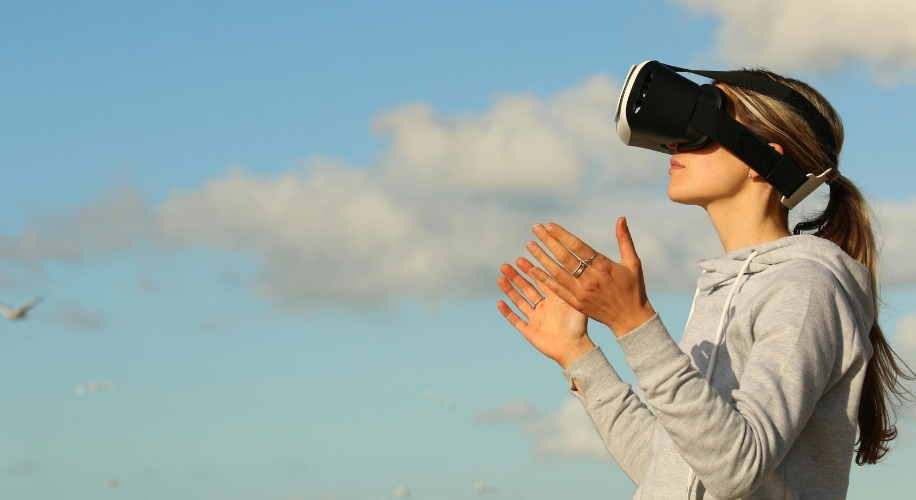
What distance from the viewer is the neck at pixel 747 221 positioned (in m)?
4.16

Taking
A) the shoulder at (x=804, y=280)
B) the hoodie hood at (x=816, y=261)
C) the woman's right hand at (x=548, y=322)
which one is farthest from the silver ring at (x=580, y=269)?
the woman's right hand at (x=548, y=322)

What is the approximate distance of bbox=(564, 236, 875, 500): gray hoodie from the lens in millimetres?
3154

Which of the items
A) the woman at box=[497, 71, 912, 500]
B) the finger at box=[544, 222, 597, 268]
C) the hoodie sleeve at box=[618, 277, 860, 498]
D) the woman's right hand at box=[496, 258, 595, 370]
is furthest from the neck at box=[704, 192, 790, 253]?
the finger at box=[544, 222, 597, 268]

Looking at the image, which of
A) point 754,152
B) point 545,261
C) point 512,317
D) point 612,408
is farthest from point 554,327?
point 545,261

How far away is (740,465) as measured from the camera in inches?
124

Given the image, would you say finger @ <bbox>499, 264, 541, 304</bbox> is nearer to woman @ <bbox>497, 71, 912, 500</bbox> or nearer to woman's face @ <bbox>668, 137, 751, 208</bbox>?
woman @ <bbox>497, 71, 912, 500</bbox>

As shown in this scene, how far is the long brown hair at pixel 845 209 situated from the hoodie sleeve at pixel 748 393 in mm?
704

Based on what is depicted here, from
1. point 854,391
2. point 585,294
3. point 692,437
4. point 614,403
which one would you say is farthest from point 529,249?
point 614,403

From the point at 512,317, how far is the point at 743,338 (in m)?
1.36

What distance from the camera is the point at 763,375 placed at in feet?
10.9

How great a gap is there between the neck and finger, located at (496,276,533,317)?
3.36ft

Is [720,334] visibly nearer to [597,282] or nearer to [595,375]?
[597,282]

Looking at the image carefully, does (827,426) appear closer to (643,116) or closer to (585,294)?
(585,294)

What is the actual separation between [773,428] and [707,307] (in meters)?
1.05
